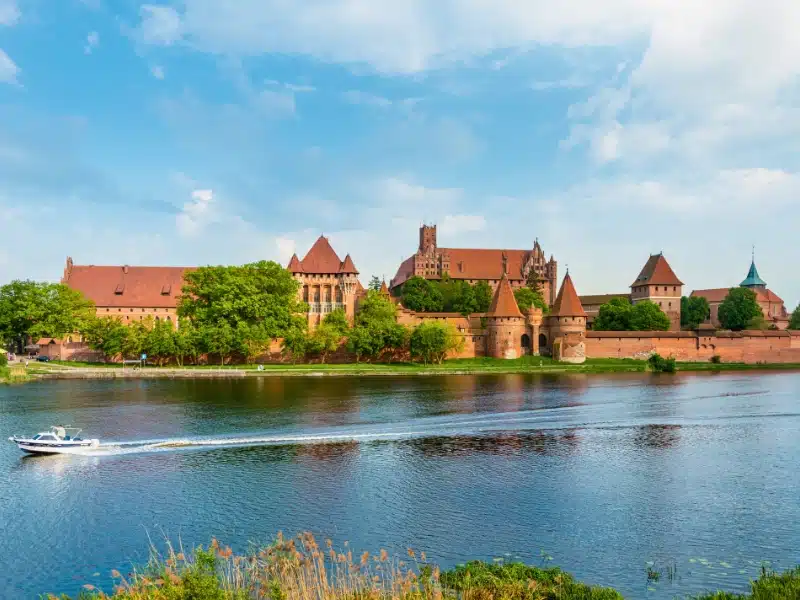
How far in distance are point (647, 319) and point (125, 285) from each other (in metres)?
62.3

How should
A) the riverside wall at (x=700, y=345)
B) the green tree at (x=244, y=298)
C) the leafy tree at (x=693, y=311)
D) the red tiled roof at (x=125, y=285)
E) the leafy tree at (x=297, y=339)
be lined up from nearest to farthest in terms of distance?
the green tree at (x=244, y=298)
the leafy tree at (x=297, y=339)
the riverside wall at (x=700, y=345)
the red tiled roof at (x=125, y=285)
the leafy tree at (x=693, y=311)

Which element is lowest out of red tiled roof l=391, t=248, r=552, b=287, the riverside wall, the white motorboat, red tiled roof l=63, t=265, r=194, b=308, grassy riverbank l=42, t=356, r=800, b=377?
the white motorboat

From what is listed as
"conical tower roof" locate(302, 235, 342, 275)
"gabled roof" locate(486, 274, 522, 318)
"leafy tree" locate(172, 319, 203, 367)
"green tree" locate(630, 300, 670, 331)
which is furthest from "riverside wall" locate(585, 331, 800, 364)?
"leafy tree" locate(172, 319, 203, 367)

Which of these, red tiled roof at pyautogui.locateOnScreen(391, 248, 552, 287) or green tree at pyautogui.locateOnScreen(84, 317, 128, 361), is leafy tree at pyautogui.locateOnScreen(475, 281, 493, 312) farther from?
green tree at pyautogui.locateOnScreen(84, 317, 128, 361)

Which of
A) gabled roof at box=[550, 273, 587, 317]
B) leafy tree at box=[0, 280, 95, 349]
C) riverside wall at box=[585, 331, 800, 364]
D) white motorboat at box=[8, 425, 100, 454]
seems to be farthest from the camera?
riverside wall at box=[585, 331, 800, 364]

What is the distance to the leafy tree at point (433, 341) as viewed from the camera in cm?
6162

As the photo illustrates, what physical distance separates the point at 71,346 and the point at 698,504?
6447cm

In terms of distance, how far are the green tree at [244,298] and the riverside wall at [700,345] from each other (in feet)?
101

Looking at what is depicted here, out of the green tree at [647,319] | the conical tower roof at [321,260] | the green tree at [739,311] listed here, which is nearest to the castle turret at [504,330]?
the green tree at [647,319]

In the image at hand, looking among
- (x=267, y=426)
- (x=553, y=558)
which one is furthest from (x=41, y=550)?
(x=267, y=426)

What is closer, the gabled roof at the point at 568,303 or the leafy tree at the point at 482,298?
the gabled roof at the point at 568,303

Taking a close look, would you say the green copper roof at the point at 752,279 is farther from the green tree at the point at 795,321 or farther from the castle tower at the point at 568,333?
the castle tower at the point at 568,333

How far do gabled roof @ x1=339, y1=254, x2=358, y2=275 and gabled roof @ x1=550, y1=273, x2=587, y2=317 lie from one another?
2144 centimetres

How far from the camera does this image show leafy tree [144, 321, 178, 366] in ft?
197
